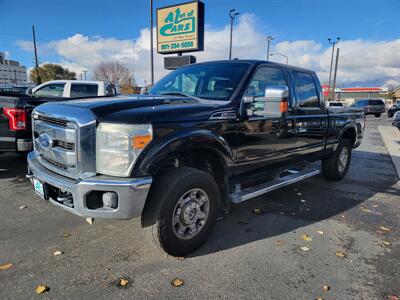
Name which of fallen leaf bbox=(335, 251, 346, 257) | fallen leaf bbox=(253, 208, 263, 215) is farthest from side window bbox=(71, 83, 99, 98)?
fallen leaf bbox=(335, 251, 346, 257)

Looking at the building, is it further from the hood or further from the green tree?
the hood

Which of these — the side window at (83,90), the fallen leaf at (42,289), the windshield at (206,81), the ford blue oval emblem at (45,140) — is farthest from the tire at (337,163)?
the side window at (83,90)

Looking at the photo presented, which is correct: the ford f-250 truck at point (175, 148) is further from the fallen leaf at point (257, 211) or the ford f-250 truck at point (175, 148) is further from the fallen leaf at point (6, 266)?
the fallen leaf at point (6, 266)

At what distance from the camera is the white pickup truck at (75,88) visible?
32.7 feet

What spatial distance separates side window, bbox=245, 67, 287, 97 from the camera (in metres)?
3.86

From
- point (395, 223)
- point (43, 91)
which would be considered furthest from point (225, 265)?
point (43, 91)

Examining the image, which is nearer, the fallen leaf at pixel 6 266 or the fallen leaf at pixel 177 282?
the fallen leaf at pixel 177 282

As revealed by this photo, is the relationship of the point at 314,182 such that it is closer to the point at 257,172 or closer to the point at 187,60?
the point at 257,172

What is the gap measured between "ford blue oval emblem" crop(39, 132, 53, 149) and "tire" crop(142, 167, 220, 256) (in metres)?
1.09

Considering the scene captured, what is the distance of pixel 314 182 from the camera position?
6227 millimetres

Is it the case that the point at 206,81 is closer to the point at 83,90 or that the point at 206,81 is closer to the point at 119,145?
the point at 119,145

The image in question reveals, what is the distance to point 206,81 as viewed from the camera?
13.3 ft

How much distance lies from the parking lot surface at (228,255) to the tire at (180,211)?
0.18m

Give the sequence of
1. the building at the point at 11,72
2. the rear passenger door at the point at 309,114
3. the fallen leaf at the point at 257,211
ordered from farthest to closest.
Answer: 1. the building at the point at 11,72
2. the rear passenger door at the point at 309,114
3. the fallen leaf at the point at 257,211
